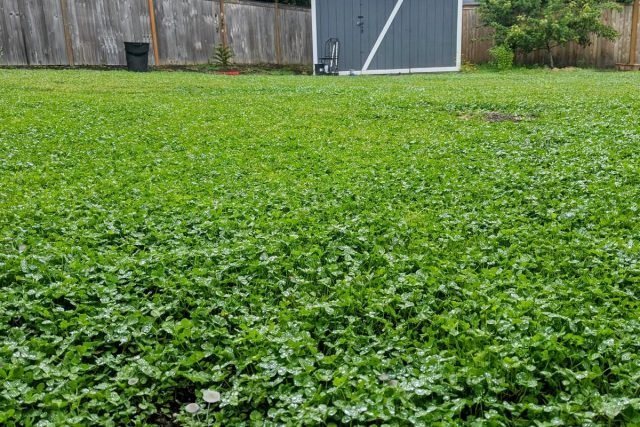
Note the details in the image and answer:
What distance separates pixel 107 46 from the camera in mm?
15703

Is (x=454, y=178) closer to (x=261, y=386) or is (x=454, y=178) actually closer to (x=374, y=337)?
(x=374, y=337)

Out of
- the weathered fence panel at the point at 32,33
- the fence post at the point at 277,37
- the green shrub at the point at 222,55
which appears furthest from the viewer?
the fence post at the point at 277,37

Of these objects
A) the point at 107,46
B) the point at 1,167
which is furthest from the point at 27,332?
the point at 107,46

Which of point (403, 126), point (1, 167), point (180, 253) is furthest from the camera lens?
point (403, 126)

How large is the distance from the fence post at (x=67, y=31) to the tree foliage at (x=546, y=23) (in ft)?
42.2

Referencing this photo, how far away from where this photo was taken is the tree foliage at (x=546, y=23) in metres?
18.1

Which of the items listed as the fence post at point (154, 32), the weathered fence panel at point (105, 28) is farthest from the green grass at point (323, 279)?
the fence post at point (154, 32)

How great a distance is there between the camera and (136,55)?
51.2 ft

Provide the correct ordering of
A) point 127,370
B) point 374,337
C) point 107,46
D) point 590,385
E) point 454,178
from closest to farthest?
point 590,385
point 127,370
point 374,337
point 454,178
point 107,46

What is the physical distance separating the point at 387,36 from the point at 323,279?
16759 millimetres

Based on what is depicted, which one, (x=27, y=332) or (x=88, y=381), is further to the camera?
(x=27, y=332)

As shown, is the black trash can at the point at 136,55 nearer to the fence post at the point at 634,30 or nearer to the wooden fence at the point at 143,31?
the wooden fence at the point at 143,31

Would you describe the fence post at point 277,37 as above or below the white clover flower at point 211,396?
above

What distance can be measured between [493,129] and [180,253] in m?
4.22
